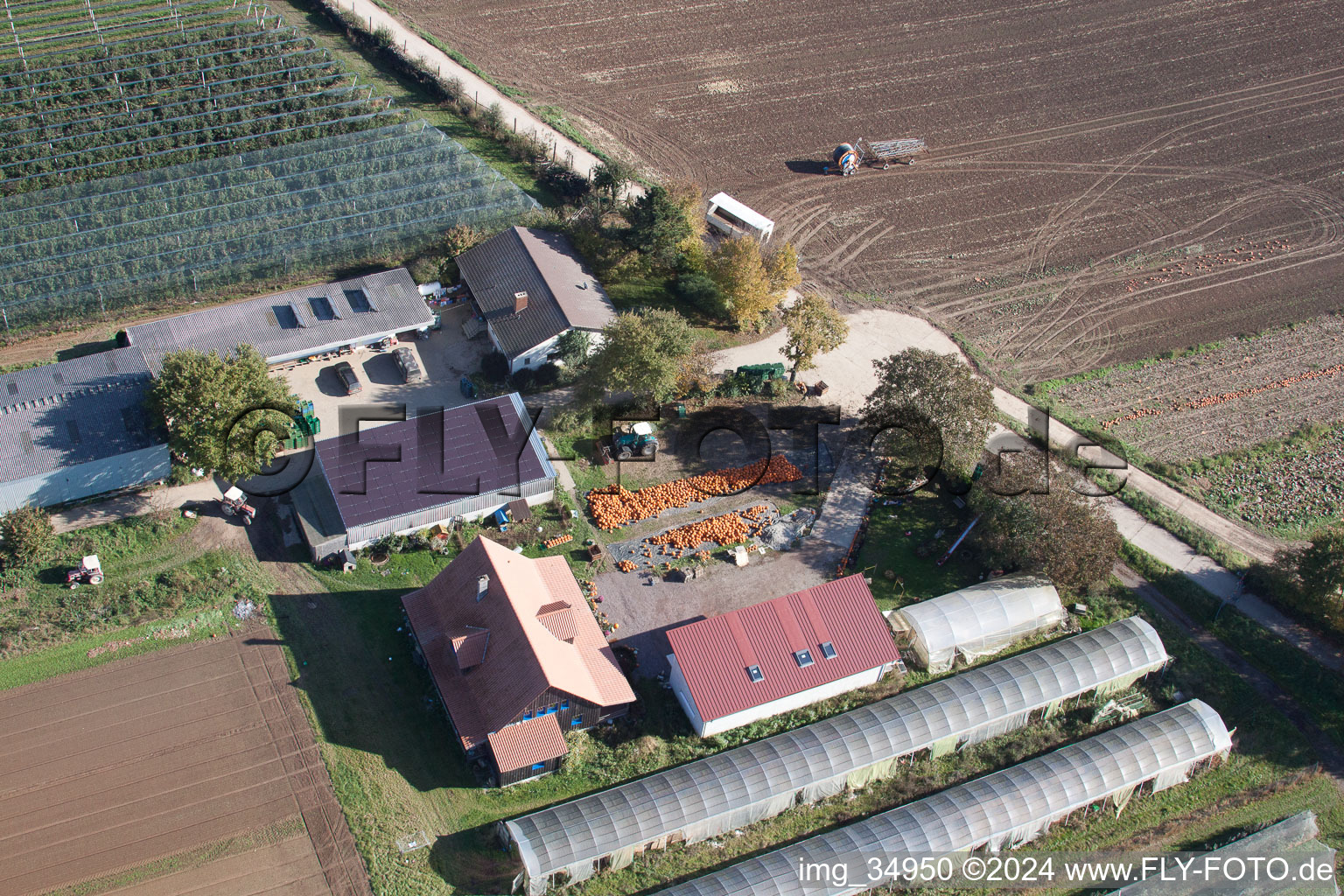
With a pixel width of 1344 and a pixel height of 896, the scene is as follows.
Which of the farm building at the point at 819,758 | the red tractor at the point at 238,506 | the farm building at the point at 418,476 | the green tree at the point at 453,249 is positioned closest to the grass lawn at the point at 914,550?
the farm building at the point at 819,758

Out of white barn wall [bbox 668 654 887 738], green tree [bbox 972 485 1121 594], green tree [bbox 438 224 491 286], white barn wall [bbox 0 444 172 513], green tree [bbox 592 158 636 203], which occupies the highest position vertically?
green tree [bbox 592 158 636 203]

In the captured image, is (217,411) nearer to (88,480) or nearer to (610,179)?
(88,480)

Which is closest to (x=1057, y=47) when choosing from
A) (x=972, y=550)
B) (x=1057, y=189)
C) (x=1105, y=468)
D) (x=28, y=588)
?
(x=1057, y=189)

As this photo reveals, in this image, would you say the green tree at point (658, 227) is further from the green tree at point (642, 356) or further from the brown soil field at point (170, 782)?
the brown soil field at point (170, 782)

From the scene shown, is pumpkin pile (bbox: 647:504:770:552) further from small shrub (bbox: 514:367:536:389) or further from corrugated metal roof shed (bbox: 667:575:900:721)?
small shrub (bbox: 514:367:536:389)

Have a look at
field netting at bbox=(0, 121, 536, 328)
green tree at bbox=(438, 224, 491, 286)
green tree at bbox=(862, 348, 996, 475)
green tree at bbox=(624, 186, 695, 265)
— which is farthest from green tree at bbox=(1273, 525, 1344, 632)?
field netting at bbox=(0, 121, 536, 328)

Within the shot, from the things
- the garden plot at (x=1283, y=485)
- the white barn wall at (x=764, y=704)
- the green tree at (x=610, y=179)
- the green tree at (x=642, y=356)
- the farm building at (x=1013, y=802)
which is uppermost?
the green tree at (x=610, y=179)
